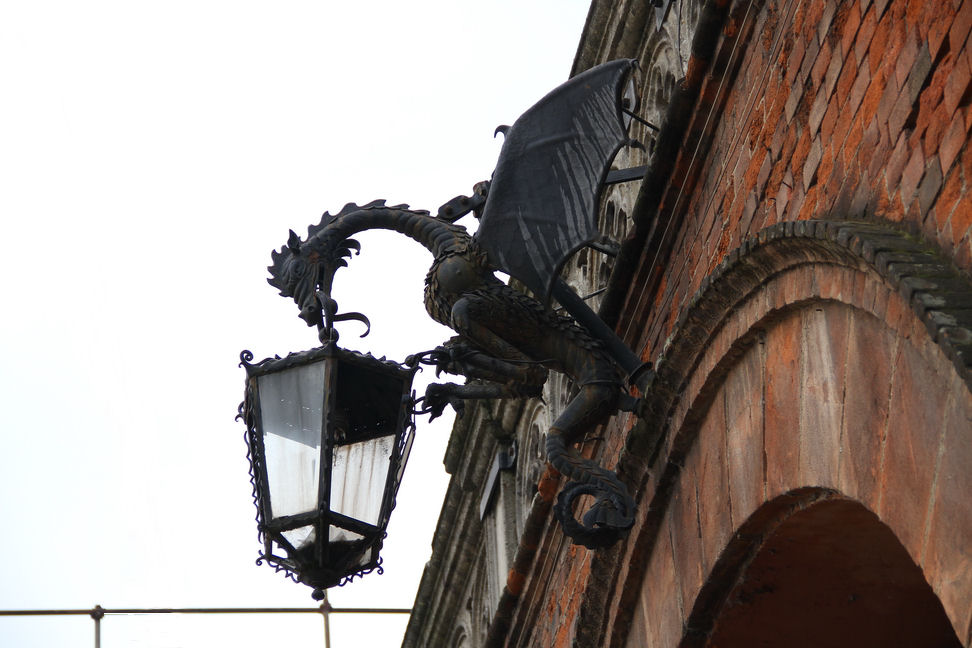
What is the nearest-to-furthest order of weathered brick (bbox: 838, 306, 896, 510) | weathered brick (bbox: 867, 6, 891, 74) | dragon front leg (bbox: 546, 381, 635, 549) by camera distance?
weathered brick (bbox: 838, 306, 896, 510) < weathered brick (bbox: 867, 6, 891, 74) < dragon front leg (bbox: 546, 381, 635, 549)

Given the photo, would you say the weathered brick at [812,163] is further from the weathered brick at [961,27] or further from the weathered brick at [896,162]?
the weathered brick at [961,27]

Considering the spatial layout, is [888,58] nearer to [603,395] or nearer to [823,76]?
[823,76]

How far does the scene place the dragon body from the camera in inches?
155

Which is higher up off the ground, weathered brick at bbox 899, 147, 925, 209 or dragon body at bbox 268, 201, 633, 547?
dragon body at bbox 268, 201, 633, 547

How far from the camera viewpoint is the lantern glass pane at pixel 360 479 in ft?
13.3

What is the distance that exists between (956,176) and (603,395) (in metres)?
1.75

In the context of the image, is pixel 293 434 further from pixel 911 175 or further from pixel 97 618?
pixel 97 618

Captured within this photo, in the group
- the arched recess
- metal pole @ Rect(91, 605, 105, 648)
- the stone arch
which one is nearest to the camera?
the arched recess

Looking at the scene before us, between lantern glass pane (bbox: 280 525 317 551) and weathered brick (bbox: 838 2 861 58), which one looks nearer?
weathered brick (bbox: 838 2 861 58)

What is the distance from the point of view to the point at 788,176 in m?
3.27

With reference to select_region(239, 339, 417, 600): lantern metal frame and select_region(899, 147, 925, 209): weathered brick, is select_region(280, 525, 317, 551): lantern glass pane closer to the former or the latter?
select_region(239, 339, 417, 600): lantern metal frame

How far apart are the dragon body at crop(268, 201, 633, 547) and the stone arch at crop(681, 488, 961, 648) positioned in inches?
18.1

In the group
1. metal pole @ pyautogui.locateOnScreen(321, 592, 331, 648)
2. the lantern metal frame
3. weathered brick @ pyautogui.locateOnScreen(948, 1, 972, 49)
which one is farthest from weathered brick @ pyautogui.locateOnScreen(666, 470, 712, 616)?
metal pole @ pyautogui.locateOnScreen(321, 592, 331, 648)

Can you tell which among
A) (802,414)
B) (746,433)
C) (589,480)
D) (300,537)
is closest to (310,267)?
(300,537)
